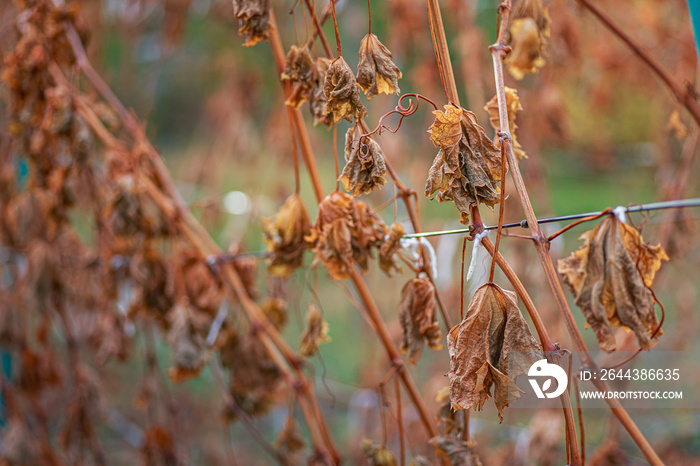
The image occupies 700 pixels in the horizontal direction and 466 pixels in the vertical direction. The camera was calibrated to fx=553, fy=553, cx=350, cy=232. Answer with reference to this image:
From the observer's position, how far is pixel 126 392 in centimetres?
257

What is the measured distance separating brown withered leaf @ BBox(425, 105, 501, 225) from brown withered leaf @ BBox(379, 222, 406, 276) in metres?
0.11

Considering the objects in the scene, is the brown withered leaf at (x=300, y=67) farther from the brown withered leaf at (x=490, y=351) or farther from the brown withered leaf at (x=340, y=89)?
the brown withered leaf at (x=490, y=351)

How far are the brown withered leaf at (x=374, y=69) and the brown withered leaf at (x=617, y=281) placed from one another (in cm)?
25

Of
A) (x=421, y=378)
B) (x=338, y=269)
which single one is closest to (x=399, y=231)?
(x=338, y=269)

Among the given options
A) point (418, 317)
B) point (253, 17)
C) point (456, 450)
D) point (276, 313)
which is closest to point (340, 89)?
point (253, 17)

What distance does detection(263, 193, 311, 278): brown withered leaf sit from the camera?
763 millimetres

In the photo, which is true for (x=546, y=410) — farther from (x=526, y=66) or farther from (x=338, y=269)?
(x=526, y=66)

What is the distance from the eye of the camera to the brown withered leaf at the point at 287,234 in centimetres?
76

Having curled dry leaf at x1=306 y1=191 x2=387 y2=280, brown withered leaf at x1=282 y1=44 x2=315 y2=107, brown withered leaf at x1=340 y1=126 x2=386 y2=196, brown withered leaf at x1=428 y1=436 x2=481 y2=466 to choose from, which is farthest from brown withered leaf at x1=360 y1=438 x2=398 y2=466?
brown withered leaf at x1=282 y1=44 x2=315 y2=107

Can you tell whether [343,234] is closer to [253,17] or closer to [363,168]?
[363,168]

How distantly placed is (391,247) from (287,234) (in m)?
0.18

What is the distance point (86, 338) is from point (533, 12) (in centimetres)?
137

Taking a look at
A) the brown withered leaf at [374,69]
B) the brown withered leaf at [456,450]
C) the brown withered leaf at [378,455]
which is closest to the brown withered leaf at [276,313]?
the brown withered leaf at [378,455]

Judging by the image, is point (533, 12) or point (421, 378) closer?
point (533, 12)
